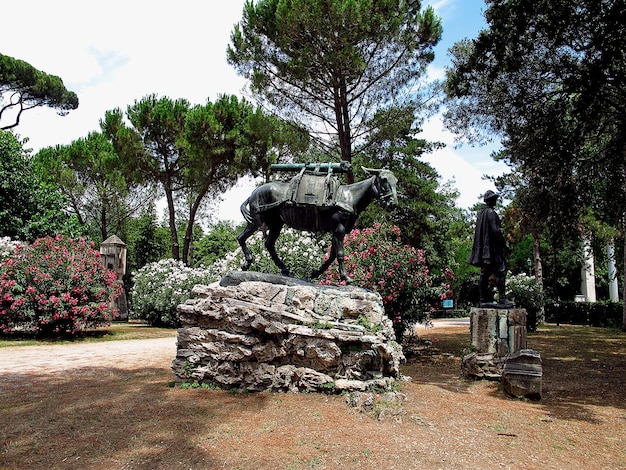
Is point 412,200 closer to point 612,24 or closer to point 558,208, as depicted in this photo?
point 558,208

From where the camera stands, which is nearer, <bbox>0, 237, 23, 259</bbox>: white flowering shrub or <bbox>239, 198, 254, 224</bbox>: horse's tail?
<bbox>239, 198, 254, 224</bbox>: horse's tail

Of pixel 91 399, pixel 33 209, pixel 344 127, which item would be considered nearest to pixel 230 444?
pixel 91 399

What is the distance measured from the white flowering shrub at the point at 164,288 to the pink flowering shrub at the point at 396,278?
750 centimetres

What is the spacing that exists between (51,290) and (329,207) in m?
9.50

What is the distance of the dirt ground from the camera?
12.2ft

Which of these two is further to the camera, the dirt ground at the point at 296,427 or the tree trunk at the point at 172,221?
the tree trunk at the point at 172,221

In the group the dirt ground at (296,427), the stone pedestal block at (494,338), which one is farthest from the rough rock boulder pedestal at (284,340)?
the stone pedestal block at (494,338)

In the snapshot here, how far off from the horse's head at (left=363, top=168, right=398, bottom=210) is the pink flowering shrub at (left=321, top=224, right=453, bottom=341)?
3.11 m

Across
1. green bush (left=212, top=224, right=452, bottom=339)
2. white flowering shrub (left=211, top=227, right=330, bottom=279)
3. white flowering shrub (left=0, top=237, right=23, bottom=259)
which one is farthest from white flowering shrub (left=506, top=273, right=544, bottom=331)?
white flowering shrub (left=0, top=237, right=23, bottom=259)

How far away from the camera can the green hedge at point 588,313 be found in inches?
800

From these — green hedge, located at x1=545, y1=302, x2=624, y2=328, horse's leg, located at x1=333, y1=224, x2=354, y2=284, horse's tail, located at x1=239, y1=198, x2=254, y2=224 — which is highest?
horse's tail, located at x1=239, y1=198, x2=254, y2=224

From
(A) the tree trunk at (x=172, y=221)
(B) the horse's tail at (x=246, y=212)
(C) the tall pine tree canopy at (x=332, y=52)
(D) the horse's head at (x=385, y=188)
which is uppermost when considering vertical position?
(C) the tall pine tree canopy at (x=332, y=52)

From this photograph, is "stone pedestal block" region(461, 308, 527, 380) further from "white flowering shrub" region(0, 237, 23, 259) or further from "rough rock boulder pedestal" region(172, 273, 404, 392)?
"white flowering shrub" region(0, 237, 23, 259)

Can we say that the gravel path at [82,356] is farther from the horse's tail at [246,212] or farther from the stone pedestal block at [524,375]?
the stone pedestal block at [524,375]
